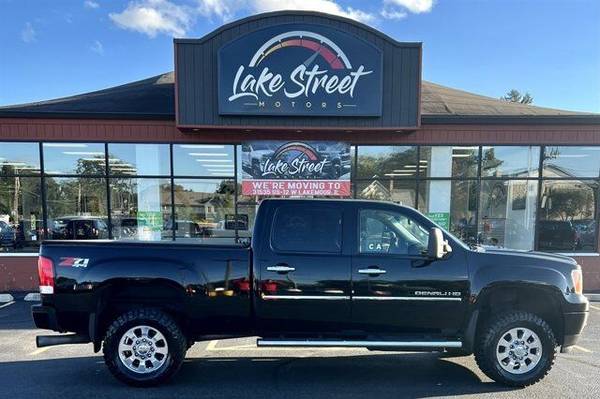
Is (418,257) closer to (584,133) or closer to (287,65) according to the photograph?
(287,65)

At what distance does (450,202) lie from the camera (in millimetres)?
9602

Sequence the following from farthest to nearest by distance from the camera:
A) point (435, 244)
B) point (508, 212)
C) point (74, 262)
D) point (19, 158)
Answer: point (508, 212) → point (19, 158) → point (74, 262) → point (435, 244)

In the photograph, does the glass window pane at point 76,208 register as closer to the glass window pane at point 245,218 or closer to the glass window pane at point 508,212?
the glass window pane at point 245,218

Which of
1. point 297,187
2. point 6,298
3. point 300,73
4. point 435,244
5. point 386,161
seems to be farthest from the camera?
point 386,161

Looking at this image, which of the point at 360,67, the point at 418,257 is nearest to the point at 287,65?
the point at 360,67

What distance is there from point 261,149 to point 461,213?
5.25m

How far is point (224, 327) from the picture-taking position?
4.17m

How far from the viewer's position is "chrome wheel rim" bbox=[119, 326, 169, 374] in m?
4.03

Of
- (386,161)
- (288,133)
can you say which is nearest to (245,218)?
(288,133)

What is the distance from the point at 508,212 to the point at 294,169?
18.3 ft

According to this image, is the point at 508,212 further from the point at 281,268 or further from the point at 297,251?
the point at 281,268

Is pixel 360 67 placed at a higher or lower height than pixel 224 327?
higher

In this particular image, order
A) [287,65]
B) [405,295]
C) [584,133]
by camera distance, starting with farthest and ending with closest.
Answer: [584,133], [287,65], [405,295]

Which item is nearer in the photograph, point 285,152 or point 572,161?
point 285,152
